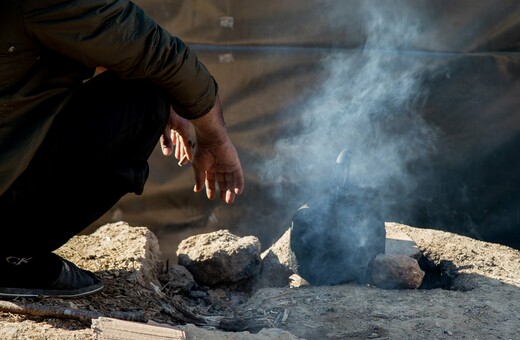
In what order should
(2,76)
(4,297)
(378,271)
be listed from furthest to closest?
(378,271) → (4,297) → (2,76)

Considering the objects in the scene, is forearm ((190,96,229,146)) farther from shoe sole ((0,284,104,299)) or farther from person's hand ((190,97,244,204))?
shoe sole ((0,284,104,299))

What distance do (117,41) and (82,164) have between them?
577 millimetres

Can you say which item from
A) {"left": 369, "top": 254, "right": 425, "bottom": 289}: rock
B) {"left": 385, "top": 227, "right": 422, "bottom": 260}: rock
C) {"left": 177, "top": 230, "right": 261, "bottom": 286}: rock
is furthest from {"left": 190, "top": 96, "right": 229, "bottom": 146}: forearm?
{"left": 385, "top": 227, "right": 422, "bottom": 260}: rock

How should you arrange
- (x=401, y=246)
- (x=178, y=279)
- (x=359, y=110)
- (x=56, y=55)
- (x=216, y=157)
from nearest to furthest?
(x=56, y=55)
(x=216, y=157)
(x=178, y=279)
(x=401, y=246)
(x=359, y=110)

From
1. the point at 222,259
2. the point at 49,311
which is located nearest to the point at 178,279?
the point at 222,259

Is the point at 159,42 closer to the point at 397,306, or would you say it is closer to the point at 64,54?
the point at 64,54

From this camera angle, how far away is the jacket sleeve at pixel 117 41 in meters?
2.30

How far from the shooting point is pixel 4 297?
2.76 m

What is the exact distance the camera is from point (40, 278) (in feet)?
9.38

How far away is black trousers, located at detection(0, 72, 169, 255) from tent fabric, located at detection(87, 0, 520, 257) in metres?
1.98

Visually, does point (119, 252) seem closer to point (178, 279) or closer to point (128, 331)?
point (178, 279)

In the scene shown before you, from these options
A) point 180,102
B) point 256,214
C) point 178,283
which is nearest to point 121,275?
point 178,283

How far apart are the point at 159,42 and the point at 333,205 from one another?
158 cm

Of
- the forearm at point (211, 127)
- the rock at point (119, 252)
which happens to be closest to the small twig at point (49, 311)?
the rock at point (119, 252)
